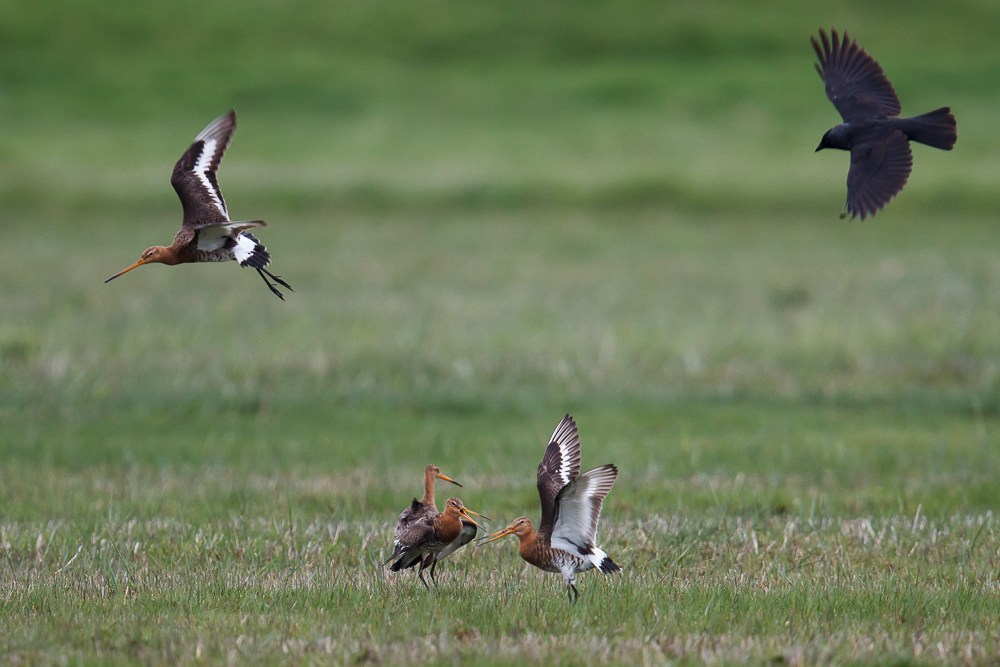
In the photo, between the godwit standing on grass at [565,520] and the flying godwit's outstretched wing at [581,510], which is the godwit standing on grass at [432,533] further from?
the flying godwit's outstretched wing at [581,510]

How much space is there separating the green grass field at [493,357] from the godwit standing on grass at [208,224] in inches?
78.3

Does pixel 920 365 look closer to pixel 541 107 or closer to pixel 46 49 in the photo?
pixel 541 107

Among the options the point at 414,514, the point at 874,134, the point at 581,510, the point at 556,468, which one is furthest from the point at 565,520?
the point at 874,134

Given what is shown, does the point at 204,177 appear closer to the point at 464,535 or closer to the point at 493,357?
the point at 464,535

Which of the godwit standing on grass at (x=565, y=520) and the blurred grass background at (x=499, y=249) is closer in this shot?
the godwit standing on grass at (x=565, y=520)

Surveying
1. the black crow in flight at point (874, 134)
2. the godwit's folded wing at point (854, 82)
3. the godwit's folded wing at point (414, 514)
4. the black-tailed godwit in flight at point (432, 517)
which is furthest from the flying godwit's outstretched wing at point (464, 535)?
the godwit's folded wing at point (854, 82)

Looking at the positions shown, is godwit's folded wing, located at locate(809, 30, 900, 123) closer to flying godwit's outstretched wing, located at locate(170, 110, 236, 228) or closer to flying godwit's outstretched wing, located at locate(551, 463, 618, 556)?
flying godwit's outstretched wing, located at locate(551, 463, 618, 556)

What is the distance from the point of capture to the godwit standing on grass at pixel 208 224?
3971 mm

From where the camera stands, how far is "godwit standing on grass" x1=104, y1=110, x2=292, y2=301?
13.0 feet

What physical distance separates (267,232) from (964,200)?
1963 cm

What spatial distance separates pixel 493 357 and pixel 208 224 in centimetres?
1183

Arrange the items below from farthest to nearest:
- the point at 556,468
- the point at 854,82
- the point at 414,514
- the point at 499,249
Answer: the point at 499,249, the point at 414,514, the point at 556,468, the point at 854,82

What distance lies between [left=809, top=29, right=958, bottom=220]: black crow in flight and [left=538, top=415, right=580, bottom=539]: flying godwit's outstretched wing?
6.50ft

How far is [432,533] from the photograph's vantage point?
593cm
